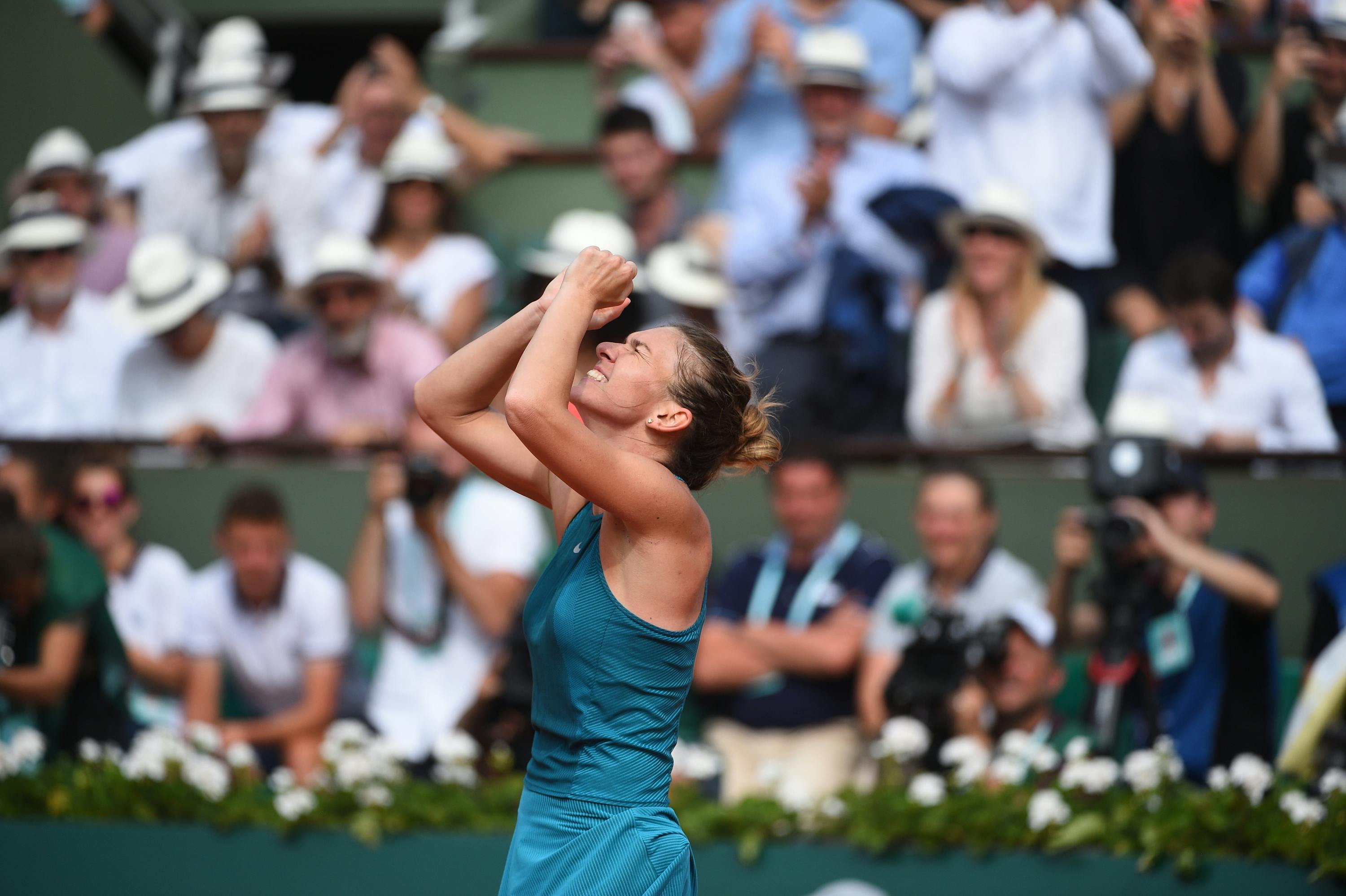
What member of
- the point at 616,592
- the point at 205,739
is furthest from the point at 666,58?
the point at 616,592

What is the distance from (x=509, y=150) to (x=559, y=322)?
17.8 ft

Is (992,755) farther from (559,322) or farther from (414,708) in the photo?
(559,322)

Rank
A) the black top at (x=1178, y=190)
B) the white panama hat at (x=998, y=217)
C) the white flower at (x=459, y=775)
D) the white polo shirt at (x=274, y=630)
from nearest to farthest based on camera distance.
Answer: the white flower at (x=459, y=775)
the white polo shirt at (x=274, y=630)
the white panama hat at (x=998, y=217)
the black top at (x=1178, y=190)

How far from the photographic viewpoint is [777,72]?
6559 millimetres

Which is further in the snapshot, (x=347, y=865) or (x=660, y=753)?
(x=347, y=865)

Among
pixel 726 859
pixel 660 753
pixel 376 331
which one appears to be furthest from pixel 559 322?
pixel 376 331

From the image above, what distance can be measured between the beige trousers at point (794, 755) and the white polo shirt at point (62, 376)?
3.21 meters

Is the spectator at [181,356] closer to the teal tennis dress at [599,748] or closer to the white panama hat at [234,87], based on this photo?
the white panama hat at [234,87]

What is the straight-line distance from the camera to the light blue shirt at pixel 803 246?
5938 mm

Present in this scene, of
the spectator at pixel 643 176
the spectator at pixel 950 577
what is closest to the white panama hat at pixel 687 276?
the spectator at pixel 643 176

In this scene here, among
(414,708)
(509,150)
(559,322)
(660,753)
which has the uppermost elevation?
(559,322)

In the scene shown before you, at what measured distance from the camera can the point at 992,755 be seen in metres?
4.70

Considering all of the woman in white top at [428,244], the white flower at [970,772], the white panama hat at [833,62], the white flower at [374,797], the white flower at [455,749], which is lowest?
the white flower at [374,797]

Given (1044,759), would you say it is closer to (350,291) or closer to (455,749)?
(455,749)
